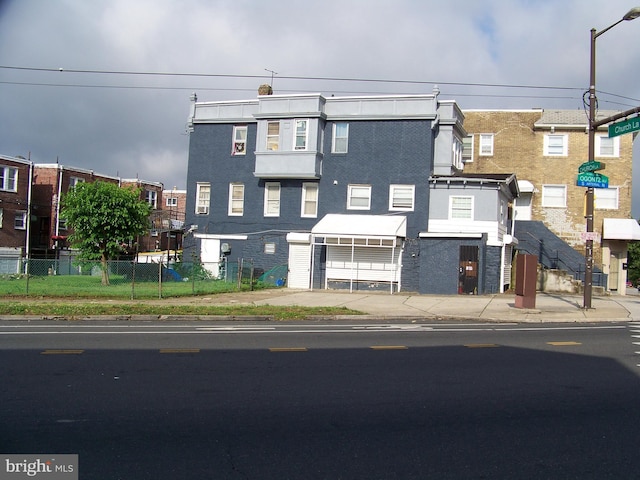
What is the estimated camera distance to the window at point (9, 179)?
4247 cm

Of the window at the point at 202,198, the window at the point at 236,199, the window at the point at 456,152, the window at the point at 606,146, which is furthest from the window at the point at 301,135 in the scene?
the window at the point at 606,146

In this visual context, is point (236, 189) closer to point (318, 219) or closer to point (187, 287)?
point (318, 219)

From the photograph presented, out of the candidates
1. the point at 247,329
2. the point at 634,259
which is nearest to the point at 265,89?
the point at 247,329

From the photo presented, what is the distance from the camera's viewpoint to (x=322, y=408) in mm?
6762

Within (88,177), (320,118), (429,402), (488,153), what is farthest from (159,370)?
(88,177)

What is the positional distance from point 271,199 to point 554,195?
16936mm

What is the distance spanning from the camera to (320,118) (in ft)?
94.0

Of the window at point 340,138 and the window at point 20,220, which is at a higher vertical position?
the window at point 340,138

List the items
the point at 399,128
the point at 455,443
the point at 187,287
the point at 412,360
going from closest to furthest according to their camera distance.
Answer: the point at 455,443 → the point at 412,360 → the point at 187,287 → the point at 399,128

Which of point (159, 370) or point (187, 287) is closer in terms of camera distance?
point (159, 370)

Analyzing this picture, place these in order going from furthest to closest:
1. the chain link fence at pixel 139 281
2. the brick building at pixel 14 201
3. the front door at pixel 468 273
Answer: the brick building at pixel 14 201 → the front door at pixel 468 273 → the chain link fence at pixel 139 281

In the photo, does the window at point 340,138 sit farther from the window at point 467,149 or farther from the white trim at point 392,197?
the window at point 467,149

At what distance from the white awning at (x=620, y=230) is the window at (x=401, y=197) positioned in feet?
39.6

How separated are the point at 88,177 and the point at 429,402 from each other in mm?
50077
